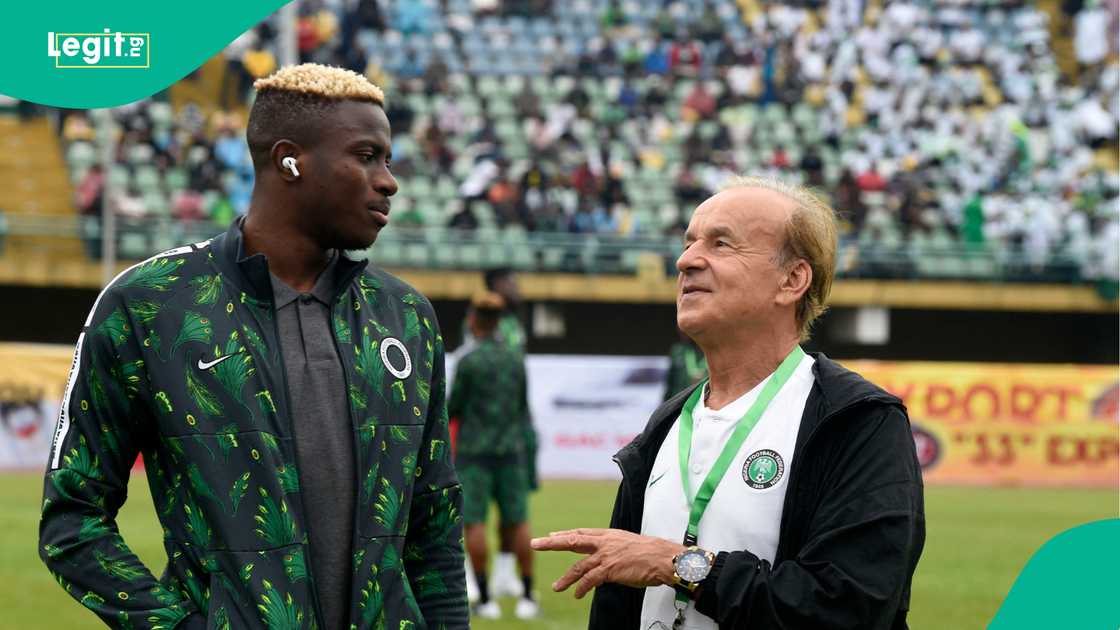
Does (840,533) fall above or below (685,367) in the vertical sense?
above

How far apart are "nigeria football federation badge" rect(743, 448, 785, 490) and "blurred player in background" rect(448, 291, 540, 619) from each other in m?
6.84

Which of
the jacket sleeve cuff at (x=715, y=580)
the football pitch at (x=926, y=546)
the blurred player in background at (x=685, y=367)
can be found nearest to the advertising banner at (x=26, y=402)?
the football pitch at (x=926, y=546)

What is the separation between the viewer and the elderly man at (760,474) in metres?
3.19

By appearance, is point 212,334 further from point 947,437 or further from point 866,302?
point 866,302

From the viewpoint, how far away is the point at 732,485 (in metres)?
3.35

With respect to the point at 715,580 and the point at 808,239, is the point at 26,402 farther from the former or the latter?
the point at 715,580

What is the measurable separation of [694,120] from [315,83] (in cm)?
2733

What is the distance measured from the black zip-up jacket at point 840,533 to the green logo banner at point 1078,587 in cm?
471

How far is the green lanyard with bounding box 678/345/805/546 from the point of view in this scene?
3354 mm

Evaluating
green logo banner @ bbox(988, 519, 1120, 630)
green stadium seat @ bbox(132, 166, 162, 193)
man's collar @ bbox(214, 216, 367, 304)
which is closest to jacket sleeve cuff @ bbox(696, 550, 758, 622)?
man's collar @ bbox(214, 216, 367, 304)

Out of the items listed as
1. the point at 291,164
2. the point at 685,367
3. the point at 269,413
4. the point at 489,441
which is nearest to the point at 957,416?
the point at 685,367

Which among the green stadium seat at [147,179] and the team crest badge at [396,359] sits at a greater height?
the team crest badge at [396,359]

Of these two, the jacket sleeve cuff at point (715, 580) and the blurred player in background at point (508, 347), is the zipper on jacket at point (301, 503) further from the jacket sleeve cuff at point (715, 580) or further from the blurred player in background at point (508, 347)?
the blurred player in background at point (508, 347)

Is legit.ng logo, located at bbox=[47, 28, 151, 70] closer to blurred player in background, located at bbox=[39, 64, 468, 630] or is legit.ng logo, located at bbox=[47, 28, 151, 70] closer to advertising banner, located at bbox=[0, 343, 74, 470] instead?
blurred player in background, located at bbox=[39, 64, 468, 630]
